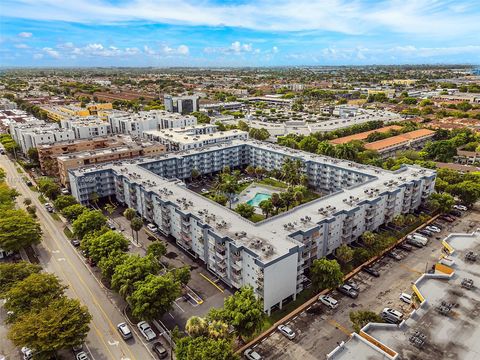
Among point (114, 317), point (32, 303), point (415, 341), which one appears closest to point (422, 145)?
point (415, 341)

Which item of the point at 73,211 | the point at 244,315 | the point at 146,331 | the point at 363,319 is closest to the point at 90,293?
the point at 146,331

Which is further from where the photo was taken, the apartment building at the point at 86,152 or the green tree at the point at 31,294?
the apartment building at the point at 86,152

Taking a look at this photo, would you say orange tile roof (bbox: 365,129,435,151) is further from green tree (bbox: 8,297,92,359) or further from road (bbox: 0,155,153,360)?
green tree (bbox: 8,297,92,359)

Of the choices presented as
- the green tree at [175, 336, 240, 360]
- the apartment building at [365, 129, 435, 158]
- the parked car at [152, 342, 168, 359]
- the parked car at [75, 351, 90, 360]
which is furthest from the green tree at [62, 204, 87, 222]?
the apartment building at [365, 129, 435, 158]

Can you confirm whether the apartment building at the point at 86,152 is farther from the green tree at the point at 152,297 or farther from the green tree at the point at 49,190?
the green tree at the point at 152,297

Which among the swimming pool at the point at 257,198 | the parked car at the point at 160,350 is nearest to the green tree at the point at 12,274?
the parked car at the point at 160,350

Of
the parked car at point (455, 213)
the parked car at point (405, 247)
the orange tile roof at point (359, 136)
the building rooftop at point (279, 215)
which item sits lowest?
the parked car at point (405, 247)
